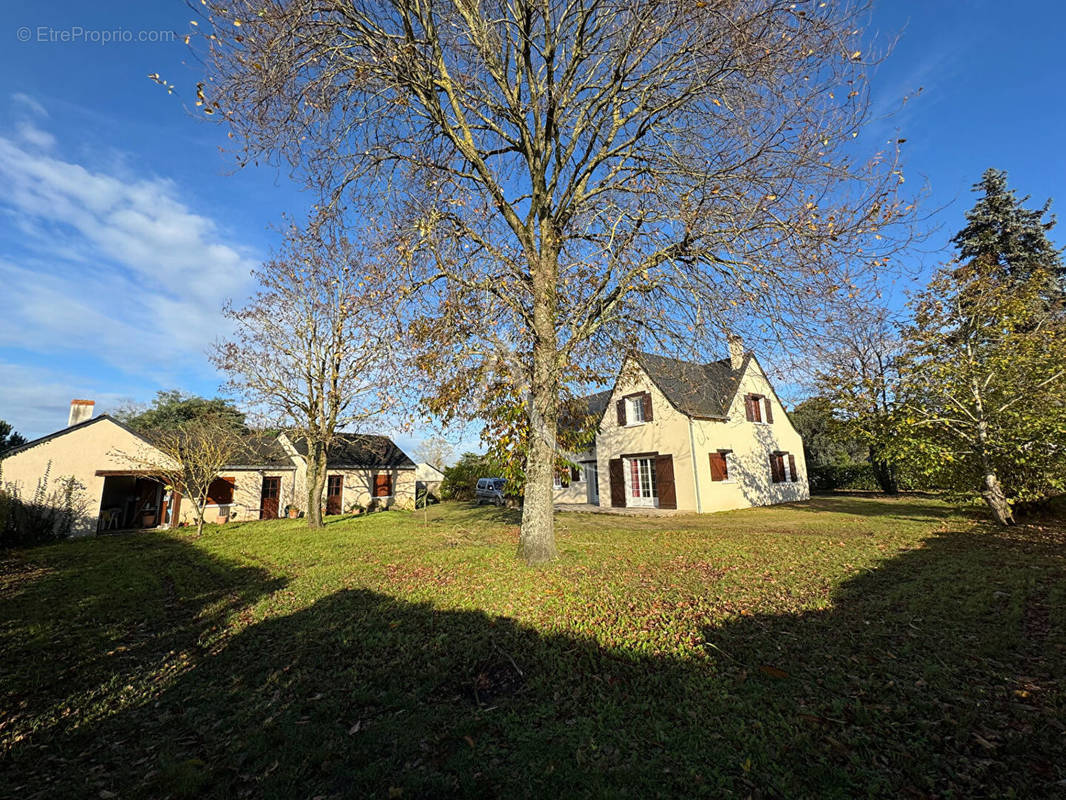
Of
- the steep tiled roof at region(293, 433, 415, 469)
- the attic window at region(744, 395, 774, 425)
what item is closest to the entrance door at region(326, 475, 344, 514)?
the steep tiled roof at region(293, 433, 415, 469)

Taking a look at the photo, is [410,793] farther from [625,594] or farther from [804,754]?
[625,594]

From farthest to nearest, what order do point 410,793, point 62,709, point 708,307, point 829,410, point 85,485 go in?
point 85,485 < point 829,410 < point 708,307 < point 62,709 < point 410,793

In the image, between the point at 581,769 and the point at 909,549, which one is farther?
the point at 909,549

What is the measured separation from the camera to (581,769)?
9.70 ft

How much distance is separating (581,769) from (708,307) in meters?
7.25

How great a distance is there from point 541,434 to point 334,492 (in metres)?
21.0

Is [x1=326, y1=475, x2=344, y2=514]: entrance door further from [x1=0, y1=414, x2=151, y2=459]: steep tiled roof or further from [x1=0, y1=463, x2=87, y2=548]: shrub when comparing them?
[x1=0, y1=463, x2=87, y2=548]: shrub

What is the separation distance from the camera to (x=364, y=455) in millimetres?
27484

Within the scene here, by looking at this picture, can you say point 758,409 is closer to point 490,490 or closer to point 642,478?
point 642,478

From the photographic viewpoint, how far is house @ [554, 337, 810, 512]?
17.8m

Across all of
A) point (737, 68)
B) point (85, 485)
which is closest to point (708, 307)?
point (737, 68)

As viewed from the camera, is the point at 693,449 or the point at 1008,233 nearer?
the point at 693,449

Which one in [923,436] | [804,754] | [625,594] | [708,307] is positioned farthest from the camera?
[923,436]

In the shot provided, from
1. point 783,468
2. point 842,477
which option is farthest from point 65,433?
point 842,477
